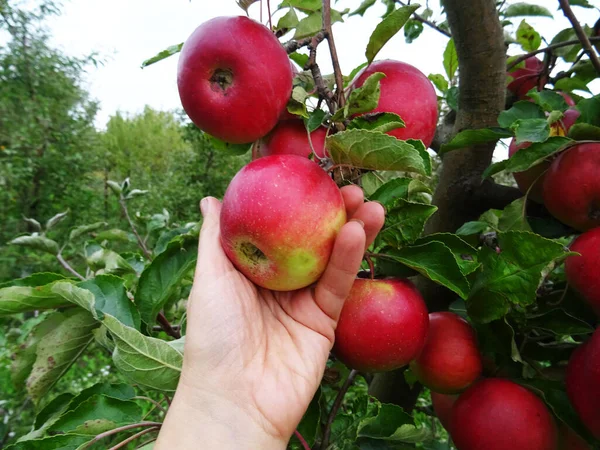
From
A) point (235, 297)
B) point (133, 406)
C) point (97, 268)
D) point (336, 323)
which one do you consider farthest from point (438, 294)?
point (97, 268)

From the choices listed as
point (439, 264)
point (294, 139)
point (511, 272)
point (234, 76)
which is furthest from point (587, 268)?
point (234, 76)

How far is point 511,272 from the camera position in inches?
24.9

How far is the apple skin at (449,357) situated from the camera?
71 cm

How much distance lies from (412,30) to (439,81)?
255 mm

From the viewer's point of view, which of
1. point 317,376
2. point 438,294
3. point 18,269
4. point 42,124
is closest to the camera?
point 317,376

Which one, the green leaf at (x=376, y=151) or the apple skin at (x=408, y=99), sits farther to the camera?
the apple skin at (x=408, y=99)

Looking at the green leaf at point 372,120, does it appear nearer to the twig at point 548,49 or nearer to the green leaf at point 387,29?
the green leaf at point 387,29

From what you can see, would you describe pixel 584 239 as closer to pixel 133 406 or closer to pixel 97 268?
pixel 133 406

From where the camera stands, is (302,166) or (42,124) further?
(42,124)

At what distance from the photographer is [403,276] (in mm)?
709

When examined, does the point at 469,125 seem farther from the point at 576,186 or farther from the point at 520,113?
the point at 576,186

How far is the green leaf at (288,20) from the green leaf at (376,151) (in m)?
0.25

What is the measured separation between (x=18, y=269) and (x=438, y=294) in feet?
11.8

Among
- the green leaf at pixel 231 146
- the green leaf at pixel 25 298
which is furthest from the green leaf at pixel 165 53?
the green leaf at pixel 25 298
